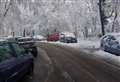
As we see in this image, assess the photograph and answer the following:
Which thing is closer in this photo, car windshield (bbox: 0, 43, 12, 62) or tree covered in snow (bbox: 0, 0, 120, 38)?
car windshield (bbox: 0, 43, 12, 62)

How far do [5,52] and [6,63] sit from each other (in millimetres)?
728

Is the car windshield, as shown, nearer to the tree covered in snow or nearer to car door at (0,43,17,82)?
car door at (0,43,17,82)

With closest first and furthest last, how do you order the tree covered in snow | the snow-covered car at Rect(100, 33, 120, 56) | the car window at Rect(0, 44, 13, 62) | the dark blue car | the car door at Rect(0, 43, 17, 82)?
1. the car door at Rect(0, 43, 17, 82)
2. the dark blue car
3. the car window at Rect(0, 44, 13, 62)
4. the snow-covered car at Rect(100, 33, 120, 56)
5. the tree covered in snow

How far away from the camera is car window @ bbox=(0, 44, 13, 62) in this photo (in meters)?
6.88

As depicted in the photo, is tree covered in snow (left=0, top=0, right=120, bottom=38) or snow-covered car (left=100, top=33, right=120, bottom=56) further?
tree covered in snow (left=0, top=0, right=120, bottom=38)

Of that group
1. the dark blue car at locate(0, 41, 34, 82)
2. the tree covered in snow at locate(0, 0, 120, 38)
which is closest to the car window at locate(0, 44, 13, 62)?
the dark blue car at locate(0, 41, 34, 82)

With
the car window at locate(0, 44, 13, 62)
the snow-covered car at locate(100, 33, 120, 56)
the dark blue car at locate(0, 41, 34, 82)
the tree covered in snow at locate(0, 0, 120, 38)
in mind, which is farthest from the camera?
the tree covered in snow at locate(0, 0, 120, 38)

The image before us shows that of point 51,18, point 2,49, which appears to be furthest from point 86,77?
point 51,18

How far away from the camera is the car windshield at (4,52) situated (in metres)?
6.88

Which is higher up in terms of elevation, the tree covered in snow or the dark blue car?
the tree covered in snow

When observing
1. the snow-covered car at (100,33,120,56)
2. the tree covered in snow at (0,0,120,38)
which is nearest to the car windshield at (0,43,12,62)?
the snow-covered car at (100,33,120,56)

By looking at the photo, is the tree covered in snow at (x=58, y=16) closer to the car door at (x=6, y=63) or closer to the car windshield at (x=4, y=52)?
the car windshield at (x=4, y=52)

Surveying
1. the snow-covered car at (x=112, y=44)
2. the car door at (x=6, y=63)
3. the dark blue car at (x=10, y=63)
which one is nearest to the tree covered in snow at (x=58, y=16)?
the snow-covered car at (x=112, y=44)

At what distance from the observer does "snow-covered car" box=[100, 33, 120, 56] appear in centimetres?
1705
